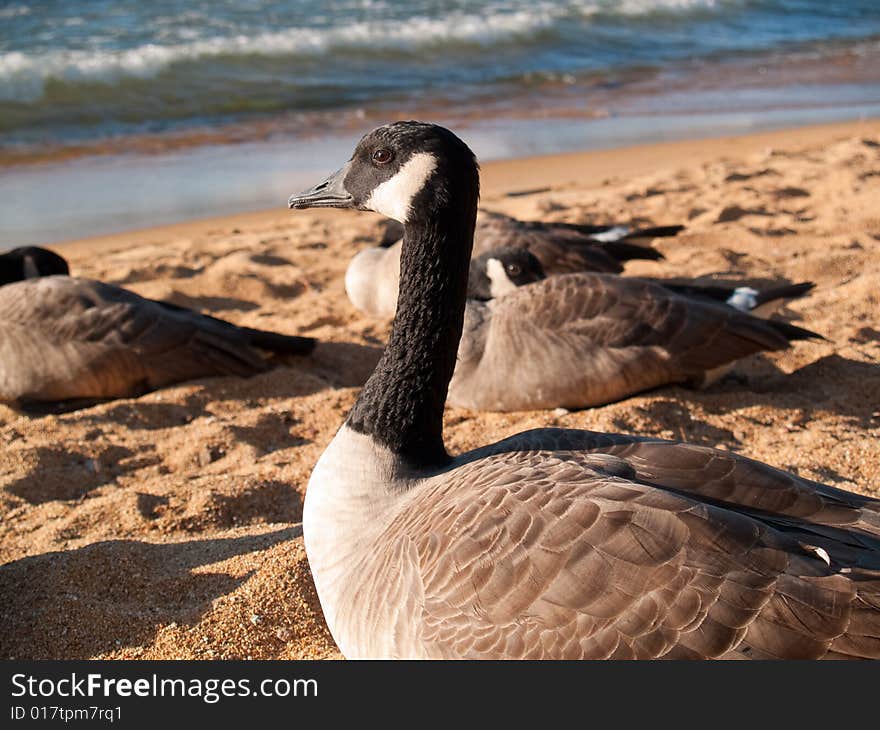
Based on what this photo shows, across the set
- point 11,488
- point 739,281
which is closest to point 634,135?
point 739,281

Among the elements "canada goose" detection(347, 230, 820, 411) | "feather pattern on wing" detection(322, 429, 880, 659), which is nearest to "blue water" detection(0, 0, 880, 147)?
"canada goose" detection(347, 230, 820, 411)

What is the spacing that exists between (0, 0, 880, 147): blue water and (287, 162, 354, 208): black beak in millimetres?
11811

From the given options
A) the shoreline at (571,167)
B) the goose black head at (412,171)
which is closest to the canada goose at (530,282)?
the goose black head at (412,171)

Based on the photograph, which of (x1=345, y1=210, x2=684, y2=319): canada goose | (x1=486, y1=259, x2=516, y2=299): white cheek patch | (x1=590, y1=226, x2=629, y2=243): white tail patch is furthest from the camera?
(x1=590, y1=226, x2=629, y2=243): white tail patch

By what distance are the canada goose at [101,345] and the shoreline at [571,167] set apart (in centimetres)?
321

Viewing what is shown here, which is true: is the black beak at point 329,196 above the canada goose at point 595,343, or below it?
above

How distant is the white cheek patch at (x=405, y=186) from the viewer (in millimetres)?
3510

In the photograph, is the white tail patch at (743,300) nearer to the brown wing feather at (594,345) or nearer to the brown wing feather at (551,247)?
the brown wing feather at (594,345)

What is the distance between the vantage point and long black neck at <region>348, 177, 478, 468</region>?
355 centimetres

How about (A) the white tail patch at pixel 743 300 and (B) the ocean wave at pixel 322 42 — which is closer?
(A) the white tail patch at pixel 743 300

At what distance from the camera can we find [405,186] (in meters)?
3.56

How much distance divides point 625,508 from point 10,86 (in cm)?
1674

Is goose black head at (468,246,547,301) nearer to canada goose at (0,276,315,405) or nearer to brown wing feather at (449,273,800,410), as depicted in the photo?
brown wing feather at (449,273,800,410)

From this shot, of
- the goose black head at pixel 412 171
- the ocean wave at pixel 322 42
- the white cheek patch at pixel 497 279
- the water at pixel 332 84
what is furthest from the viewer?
the ocean wave at pixel 322 42
